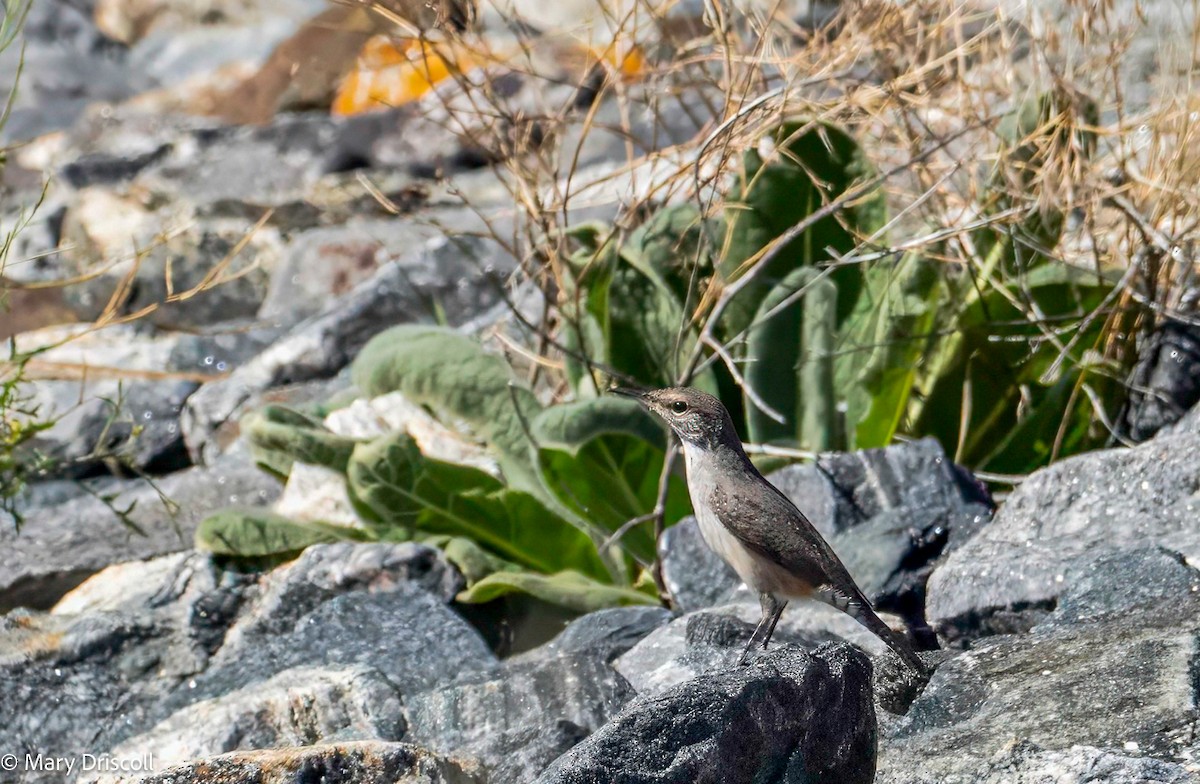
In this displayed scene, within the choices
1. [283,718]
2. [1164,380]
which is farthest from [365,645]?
[1164,380]

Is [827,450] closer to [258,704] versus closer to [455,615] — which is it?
[455,615]

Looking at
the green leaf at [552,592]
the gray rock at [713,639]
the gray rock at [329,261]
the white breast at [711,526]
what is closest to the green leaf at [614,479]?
the green leaf at [552,592]

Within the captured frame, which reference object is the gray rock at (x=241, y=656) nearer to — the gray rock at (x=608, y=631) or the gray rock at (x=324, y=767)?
the gray rock at (x=608, y=631)

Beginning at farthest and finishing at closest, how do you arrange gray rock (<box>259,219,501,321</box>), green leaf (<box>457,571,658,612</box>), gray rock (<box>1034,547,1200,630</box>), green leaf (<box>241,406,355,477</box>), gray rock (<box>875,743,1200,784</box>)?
gray rock (<box>259,219,501,321</box>), green leaf (<box>241,406,355,477</box>), green leaf (<box>457,571,658,612</box>), gray rock (<box>1034,547,1200,630</box>), gray rock (<box>875,743,1200,784</box>)

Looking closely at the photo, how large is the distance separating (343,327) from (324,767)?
4.87 metres

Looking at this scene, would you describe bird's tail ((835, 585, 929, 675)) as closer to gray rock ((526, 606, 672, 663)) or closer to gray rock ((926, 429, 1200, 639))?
gray rock ((926, 429, 1200, 639))

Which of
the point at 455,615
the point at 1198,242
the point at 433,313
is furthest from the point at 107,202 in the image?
the point at 1198,242

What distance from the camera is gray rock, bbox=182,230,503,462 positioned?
7129 mm

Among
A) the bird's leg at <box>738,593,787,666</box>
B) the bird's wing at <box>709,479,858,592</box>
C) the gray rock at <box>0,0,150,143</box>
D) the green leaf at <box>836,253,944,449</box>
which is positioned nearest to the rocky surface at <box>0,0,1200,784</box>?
the bird's leg at <box>738,593,787,666</box>

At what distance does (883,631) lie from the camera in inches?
135

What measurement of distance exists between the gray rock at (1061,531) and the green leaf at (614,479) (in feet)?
3.93

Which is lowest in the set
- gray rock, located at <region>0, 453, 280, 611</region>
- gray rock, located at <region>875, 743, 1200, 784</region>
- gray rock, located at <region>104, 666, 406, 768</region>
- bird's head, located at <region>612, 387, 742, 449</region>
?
gray rock, located at <region>0, 453, 280, 611</region>

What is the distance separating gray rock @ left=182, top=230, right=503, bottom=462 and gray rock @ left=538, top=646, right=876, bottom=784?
14.6 ft

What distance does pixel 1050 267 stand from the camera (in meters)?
5.14
